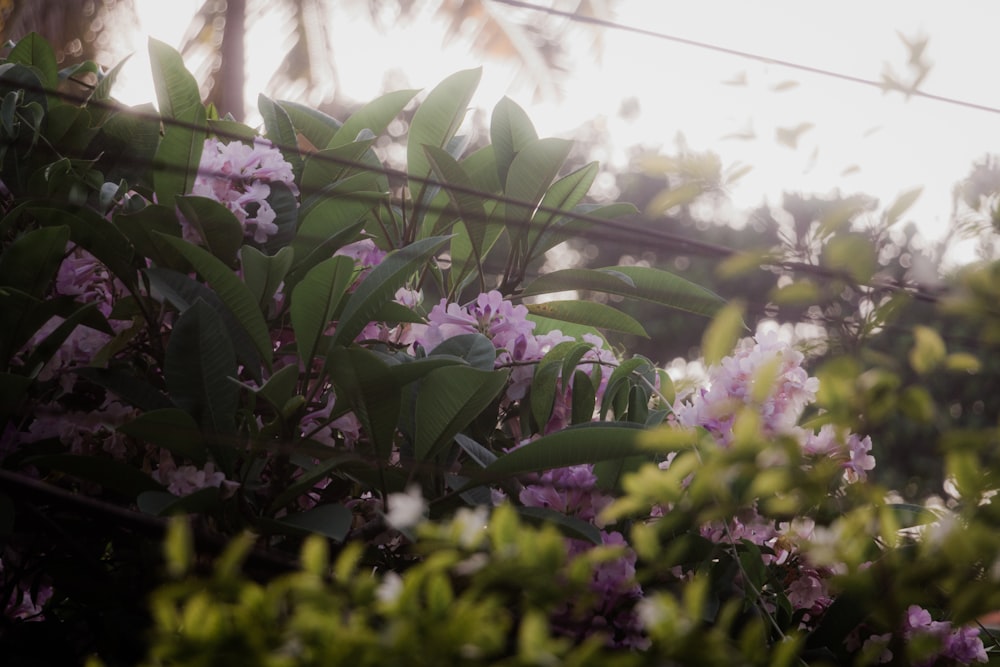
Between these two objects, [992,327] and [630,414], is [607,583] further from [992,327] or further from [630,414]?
[992,327]

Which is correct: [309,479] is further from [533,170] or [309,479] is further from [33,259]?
[533,170]

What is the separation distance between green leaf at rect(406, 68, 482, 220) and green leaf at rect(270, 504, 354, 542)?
2.16ft

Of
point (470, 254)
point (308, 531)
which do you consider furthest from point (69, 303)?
point (470, 254)

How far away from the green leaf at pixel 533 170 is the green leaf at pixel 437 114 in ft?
0.58

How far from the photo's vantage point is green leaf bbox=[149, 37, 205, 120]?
1499 millimetres

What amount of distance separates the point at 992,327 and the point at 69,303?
1125 mm

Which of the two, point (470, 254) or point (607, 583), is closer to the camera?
point (607, 583)

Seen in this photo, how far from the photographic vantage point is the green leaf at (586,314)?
5.34 feet

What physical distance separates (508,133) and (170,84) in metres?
0.56

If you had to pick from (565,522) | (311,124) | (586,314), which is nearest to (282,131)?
(311,124)

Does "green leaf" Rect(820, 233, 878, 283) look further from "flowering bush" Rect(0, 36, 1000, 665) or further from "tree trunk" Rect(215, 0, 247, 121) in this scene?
"tree trunk" Rect(215, 0, 247, 121)

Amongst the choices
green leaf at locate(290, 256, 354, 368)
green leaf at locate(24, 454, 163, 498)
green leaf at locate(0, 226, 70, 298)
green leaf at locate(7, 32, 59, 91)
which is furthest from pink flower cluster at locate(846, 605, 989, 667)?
green leaf at locate(7, 32, 59, 91)

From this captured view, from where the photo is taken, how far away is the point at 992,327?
2.59 feet

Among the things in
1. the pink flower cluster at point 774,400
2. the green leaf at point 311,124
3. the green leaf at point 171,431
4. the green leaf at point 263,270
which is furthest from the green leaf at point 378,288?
the green leaf at point 311,124
